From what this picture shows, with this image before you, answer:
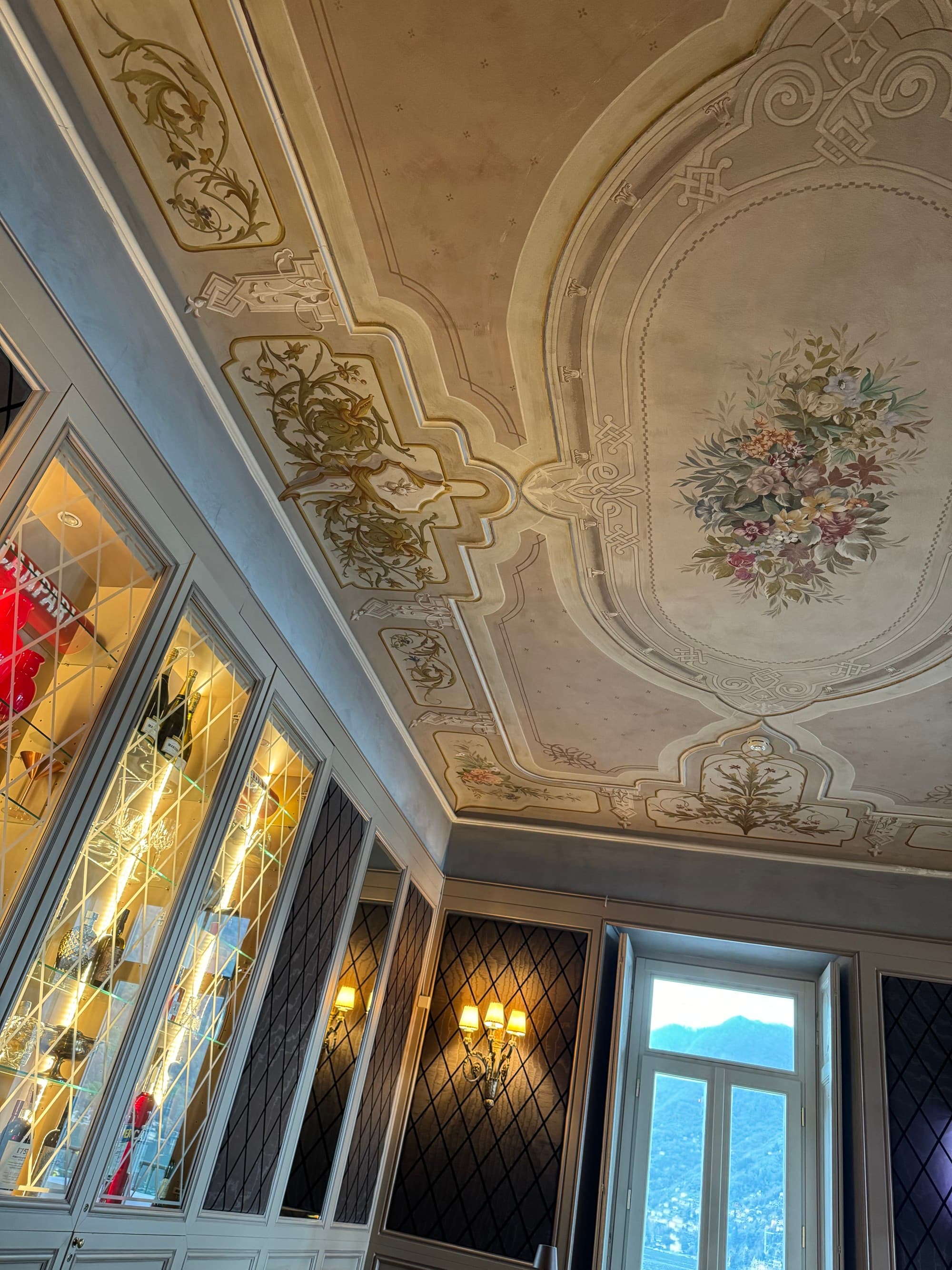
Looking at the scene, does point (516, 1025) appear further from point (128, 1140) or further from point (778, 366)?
point (778, 366)

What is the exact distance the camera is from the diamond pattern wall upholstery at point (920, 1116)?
4770 millimetres

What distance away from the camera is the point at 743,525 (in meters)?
3.46

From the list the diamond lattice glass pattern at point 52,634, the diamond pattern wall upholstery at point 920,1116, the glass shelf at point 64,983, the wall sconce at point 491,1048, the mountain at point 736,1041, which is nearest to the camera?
the diamond lattice glass pattern at point 52,634

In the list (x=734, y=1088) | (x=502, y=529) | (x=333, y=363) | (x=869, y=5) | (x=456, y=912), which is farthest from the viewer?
(x=456, y=912)

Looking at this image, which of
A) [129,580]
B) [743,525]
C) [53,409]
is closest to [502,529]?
[743,525]

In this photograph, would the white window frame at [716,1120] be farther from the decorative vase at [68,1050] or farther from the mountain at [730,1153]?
the decorative vase at [68,1050]

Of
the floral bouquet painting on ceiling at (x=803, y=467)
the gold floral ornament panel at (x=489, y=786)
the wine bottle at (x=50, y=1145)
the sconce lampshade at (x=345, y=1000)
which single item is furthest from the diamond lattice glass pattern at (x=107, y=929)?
the gold floral ornament panel at (x=489, y=786)

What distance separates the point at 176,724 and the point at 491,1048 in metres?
3.55

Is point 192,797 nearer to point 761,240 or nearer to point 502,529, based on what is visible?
point 502,529

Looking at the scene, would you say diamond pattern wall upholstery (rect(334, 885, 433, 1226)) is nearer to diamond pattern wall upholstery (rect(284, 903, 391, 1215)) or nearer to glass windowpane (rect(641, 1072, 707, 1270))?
diamond pattern wall upholstery (rect(284, 903, 391, 1215))

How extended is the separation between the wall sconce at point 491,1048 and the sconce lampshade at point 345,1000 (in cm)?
118

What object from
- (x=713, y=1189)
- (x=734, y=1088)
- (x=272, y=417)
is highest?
(x=272, y=417)

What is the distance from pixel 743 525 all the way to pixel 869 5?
173 cm

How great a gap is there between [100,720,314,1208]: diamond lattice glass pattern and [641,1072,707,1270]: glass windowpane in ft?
11.1
